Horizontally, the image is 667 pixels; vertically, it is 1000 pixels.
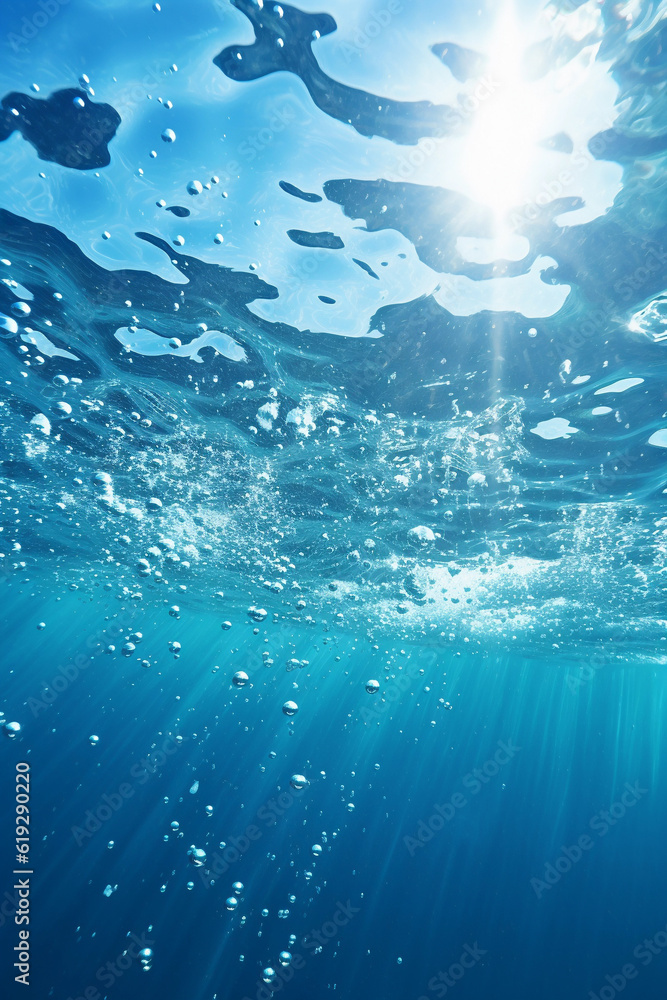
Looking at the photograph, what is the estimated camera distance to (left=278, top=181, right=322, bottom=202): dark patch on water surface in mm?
6648

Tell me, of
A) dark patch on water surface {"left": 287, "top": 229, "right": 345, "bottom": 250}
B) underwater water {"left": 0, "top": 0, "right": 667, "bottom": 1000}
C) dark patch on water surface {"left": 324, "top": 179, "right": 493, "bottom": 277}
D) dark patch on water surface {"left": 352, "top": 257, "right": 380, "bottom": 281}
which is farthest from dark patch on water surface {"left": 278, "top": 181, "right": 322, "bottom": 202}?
dark patch on water surface {"left": 352, "top": 257, "right": 380, "bottom": 281}

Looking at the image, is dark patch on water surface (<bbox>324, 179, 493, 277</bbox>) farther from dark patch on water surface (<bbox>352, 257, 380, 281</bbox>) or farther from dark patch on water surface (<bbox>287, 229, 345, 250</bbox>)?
dark patch on water surface (<bbox>352, 257, 380, 281</bbox>)

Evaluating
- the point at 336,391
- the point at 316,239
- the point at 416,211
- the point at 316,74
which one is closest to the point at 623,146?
the point at 416,211

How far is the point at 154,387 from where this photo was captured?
35.9 ft

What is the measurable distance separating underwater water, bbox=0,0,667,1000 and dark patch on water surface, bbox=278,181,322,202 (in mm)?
37

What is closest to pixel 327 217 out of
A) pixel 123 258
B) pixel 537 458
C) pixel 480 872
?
pixel 123 258

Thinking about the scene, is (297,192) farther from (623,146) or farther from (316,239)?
(623,146)

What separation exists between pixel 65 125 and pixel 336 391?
20.3 ft

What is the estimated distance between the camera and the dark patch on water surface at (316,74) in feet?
16.5

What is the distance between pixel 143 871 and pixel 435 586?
2002 centimetres

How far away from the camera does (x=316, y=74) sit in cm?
547

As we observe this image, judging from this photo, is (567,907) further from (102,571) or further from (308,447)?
(102,571)

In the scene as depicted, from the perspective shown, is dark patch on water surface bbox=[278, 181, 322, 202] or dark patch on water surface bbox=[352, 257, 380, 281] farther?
dark patch on water surface bbox=[352, 257, 380, 281]

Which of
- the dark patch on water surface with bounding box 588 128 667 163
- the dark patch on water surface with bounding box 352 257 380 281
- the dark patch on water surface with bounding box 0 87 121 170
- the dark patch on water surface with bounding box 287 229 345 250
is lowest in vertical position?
the dark patch on water surface with bounding box 0 87 121 170
